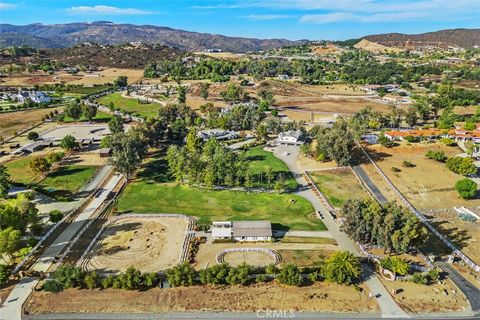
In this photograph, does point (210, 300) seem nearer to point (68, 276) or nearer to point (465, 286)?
point (68, 276)

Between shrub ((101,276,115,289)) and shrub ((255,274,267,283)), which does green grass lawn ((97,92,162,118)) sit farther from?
shrub ((255,274,267,283))


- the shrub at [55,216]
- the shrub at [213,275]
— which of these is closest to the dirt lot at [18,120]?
the shrub at [55,216]

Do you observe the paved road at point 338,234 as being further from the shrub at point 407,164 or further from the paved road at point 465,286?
the shrub at point 407,164

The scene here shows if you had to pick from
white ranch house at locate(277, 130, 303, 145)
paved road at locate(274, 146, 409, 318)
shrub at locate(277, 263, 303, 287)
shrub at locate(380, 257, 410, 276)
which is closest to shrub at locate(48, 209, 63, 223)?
shrub at locate(277, 263, 303, 287)

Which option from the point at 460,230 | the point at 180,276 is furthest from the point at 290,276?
the point at 460,230

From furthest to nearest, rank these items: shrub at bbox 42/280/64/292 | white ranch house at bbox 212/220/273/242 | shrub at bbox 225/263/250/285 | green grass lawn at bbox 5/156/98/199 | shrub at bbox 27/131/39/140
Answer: shrub at bbox 27/131/39/140, green grass lawn at bbox 5/156/98/199, white ranch house at bbox 212/220/273/242, shrub at bbox 225/263/250/285, shrub at bbox 42/280/64/292
